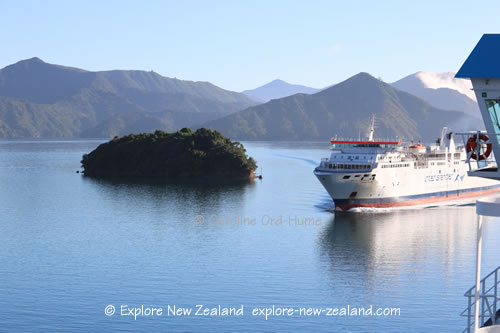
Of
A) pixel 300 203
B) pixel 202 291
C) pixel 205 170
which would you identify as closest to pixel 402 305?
pixel 202 291

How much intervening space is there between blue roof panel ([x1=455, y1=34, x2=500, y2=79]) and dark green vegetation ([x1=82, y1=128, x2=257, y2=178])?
120 meters

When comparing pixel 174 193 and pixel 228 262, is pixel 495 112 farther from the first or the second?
pixel 174 193

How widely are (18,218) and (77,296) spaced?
138 feet

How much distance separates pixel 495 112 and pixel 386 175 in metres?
62.2

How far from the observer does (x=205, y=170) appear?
488 feet

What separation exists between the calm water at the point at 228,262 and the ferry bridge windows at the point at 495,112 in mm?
18010

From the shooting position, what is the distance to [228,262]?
57.5 meters

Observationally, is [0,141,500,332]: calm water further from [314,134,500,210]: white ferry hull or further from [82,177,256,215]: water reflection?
[314,134,500,210]: white ferry hull

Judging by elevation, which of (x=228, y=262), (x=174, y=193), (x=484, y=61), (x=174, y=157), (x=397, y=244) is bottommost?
(x=228, y=262)

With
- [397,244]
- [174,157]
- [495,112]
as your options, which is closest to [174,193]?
[174,157]

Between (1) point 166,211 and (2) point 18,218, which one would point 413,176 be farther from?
(2) point 18,218

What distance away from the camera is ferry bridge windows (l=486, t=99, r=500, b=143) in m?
26.2

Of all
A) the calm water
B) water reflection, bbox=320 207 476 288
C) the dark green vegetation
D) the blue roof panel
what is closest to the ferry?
water reflection, bbox=320 207 476 288

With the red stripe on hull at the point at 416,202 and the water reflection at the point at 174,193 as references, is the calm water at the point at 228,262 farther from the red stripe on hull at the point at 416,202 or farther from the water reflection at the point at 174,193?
the red stripe on hull at the point at 416,202
